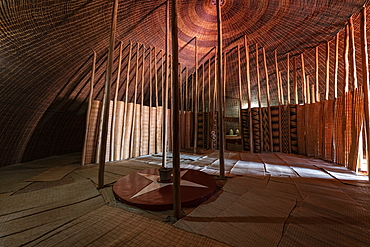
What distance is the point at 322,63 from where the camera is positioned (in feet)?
19.9

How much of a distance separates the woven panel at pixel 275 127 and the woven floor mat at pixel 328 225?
4050 millimetres

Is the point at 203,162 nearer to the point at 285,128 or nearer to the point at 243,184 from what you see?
the point at 243,184

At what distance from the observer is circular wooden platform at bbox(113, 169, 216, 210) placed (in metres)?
1.76

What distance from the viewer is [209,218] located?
1.52 m

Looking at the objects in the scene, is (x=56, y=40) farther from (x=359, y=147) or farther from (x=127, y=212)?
(x=359, y=147)

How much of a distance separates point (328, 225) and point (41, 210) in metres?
3.03

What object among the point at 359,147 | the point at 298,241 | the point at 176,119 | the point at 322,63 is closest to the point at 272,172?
the point at 359,147

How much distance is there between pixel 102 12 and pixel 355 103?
20.5ft

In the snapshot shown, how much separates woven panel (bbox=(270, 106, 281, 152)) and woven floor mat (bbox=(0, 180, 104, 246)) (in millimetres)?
5836

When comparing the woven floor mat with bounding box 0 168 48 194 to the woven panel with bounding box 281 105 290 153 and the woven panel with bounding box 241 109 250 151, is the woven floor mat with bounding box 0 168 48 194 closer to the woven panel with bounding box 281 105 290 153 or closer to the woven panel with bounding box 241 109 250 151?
the woven panel with bounding box 241 109 250 151

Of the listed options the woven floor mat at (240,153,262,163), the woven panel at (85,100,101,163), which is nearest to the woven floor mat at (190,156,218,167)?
the woven floor mat at (240,153,262,163)

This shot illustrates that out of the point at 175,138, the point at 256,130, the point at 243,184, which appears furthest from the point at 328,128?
the point at 175,138

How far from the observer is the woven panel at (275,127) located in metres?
5.51

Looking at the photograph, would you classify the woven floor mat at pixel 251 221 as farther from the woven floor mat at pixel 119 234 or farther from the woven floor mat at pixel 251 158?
the woven floor mat at pixel 251 158
